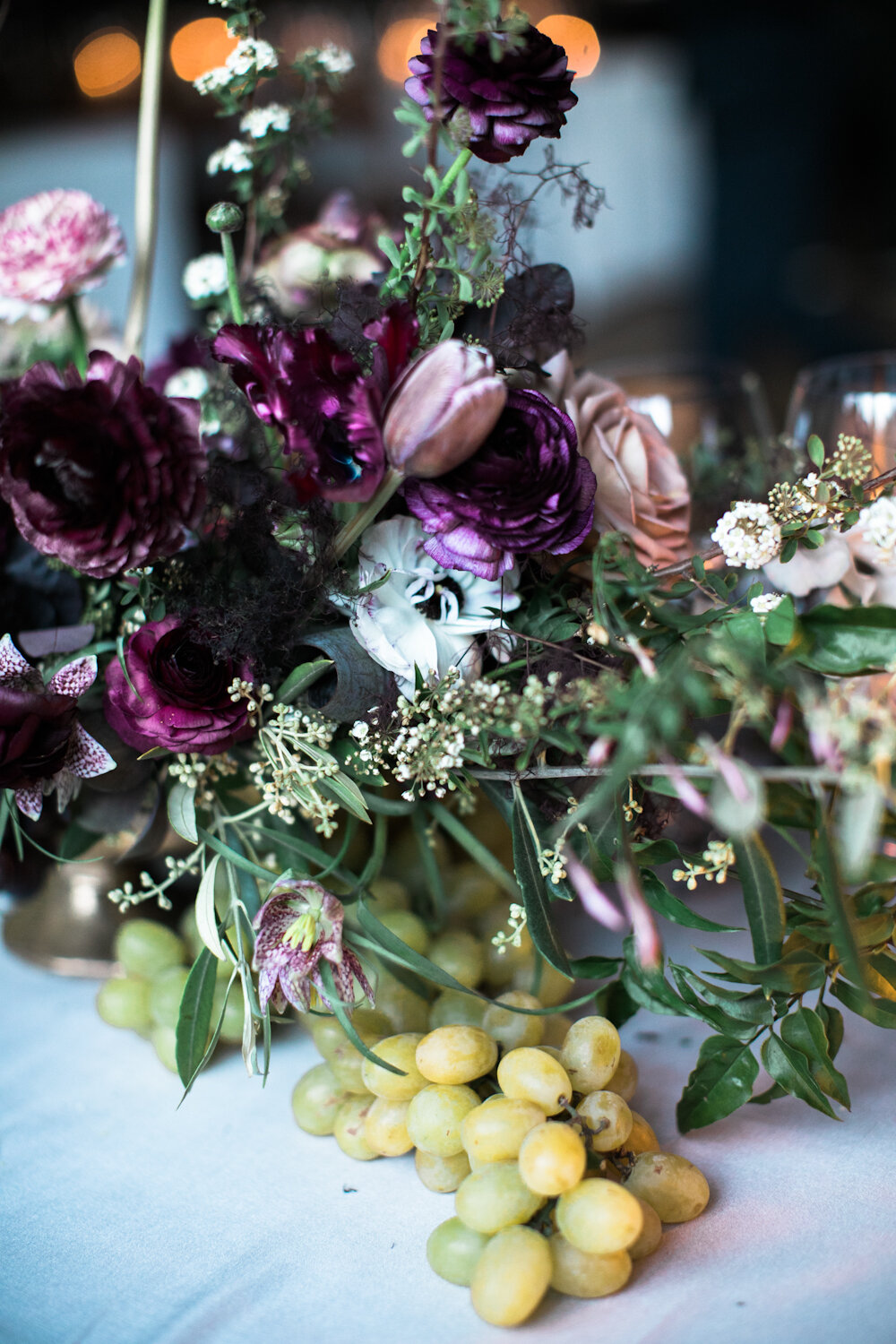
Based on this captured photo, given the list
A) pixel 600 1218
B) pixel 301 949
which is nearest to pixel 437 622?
pixel 301 949

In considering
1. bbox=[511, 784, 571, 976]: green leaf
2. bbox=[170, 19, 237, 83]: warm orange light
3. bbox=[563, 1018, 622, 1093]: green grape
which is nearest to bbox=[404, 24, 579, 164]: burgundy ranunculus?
bbox=[511, 784, 571, 976]: green leaf

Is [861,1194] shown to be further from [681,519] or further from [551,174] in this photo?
[551,174]

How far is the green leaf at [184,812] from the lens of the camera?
54cm

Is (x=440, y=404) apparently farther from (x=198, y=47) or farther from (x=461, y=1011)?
(x=198, y=47)

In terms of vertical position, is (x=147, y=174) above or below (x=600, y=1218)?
above

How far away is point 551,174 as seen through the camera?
573 mm

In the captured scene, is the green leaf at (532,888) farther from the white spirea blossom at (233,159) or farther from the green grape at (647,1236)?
the white spirea blossom at (233,159)

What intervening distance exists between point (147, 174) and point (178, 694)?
448 millimetres

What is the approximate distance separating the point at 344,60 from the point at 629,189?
4.37 metres

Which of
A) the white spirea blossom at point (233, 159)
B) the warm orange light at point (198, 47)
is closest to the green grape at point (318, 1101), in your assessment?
the white spirea blossom at point (233, 159)

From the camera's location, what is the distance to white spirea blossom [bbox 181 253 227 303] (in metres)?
0.68

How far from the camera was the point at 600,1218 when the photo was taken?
395 millimetres

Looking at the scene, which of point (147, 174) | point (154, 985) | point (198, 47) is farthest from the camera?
point (198, 47)

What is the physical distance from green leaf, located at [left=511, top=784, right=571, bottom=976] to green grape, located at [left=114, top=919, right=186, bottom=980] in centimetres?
26
